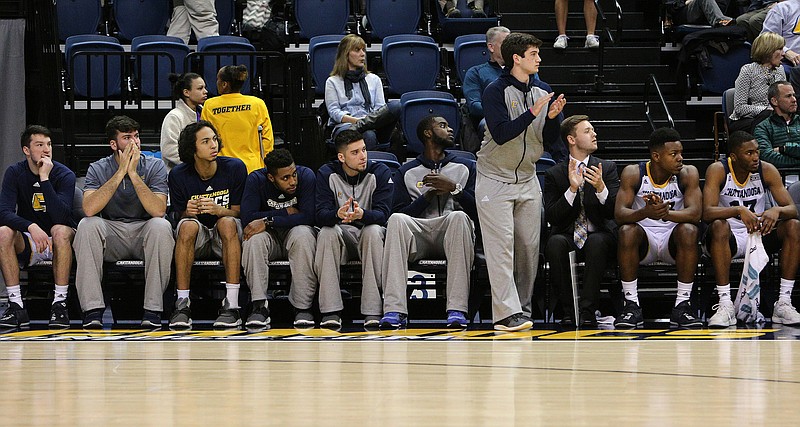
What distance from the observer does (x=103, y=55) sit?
945 centimetres

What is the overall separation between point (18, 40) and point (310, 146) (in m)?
2.62

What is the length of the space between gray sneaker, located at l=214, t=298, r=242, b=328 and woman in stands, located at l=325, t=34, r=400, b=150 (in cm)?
188

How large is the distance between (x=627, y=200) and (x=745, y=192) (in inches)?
31.5

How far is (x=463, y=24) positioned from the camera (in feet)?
36.3

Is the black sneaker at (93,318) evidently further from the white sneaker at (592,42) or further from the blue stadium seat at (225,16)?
the white sneaker at (592,42)

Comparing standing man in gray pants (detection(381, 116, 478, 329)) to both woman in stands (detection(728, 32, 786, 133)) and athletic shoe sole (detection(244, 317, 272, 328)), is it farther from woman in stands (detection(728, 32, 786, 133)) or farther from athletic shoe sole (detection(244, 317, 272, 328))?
woman in stands (detection(728, 32, 786, 133))

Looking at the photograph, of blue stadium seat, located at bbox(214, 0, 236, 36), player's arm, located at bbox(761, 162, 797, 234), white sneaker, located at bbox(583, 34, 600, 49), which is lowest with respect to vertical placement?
player's arm, located at bbox(761, 162, 797, 234)

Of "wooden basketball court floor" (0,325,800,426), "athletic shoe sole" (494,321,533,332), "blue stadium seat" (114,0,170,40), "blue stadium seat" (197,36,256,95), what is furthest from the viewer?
"blue stadium seat" (114,0,170,40)

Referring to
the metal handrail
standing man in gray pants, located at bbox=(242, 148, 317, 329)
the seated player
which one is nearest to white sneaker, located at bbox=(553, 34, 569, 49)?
the metal handrail

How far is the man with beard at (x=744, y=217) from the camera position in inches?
292

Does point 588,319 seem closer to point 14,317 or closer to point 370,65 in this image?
point 14,317

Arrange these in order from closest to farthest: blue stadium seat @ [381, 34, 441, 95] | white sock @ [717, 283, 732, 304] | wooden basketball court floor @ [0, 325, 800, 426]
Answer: wooden basketball court floor @ [0, 325, 800, 426]
white sock @ [717, 283, 732, 304]
blue stadium seat @ [381, 34, 441, 95]

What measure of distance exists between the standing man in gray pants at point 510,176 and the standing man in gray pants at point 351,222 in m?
0.76

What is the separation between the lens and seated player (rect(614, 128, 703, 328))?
741cm
